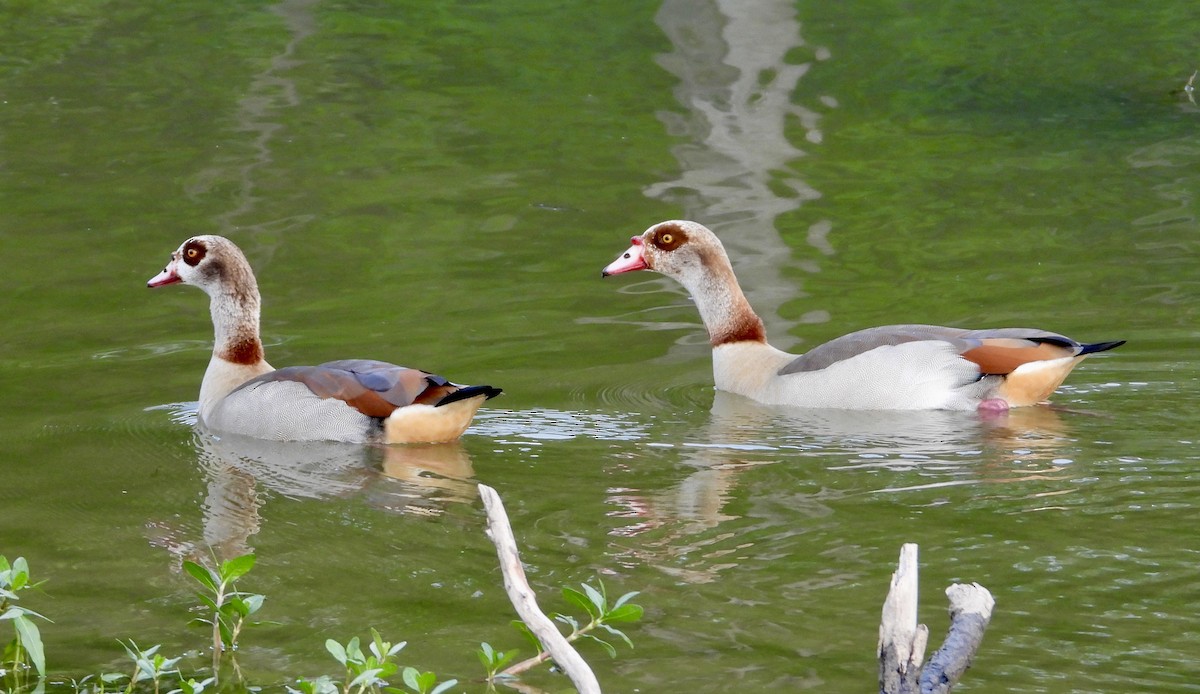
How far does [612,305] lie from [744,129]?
7.88m

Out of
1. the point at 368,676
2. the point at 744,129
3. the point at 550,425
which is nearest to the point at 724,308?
the point at 550,425

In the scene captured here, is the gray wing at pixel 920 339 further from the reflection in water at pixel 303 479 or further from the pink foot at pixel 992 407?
the reflection in water at pixel 303 479

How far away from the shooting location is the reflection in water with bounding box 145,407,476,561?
7738 millimetres

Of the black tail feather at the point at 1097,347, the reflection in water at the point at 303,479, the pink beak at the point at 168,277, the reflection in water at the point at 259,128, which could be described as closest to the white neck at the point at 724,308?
the black tail feather at the point at 1097,347

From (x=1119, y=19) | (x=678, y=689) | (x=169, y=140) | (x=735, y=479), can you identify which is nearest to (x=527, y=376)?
(x=735, y=479)

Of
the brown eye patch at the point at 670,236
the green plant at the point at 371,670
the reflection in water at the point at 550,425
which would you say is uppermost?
the brown eye patch at the point at 670,236

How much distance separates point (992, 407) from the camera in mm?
9617

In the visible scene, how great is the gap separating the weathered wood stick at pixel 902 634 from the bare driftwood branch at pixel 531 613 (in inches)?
31.0

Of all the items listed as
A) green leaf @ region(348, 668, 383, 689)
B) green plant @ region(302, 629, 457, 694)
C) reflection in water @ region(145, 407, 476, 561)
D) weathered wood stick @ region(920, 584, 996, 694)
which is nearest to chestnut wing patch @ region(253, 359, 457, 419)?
reflection in water @ region(145, 407, 476, 561)

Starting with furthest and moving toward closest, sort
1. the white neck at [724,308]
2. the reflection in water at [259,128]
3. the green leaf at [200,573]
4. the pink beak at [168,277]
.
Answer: the reflection in water at [259,128] → the white neck at [724,308] → the pink beak at [168,277] → the green leaf at [200,573]

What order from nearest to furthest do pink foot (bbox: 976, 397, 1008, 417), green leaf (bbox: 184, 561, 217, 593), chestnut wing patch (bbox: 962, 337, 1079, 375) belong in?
green leaf (bbox: 184, 561, 217, 593) → chestnut wing patch (bbox: 962, 337, 1079, 375) → pink foot (bbox: 976, 397, 1008, 417)

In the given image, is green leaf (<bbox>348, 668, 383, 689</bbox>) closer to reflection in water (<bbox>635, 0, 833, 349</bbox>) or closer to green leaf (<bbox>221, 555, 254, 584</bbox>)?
green leaf (<bbox>221, 555, 254, 584</bbox>)

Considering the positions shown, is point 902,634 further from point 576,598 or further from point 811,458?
point 811,458

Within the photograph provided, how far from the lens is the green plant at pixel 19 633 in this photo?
464cm
